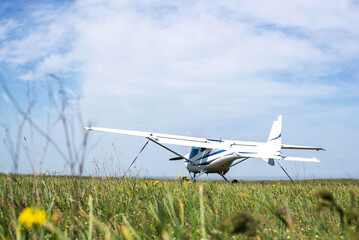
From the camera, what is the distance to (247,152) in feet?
57.5

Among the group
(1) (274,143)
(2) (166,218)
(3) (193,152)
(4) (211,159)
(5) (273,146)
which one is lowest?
(2) (166,218)

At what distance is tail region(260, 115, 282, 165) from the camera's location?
17.9 metres

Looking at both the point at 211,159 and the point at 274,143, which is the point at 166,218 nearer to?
the point at 211,159

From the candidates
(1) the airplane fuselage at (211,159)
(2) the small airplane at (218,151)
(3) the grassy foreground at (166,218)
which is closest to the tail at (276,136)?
(2) the small airplane at (218,151)

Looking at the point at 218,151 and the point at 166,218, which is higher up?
the point at 218,151

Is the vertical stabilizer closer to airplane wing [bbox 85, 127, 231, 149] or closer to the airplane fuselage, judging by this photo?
the airplane fuselage

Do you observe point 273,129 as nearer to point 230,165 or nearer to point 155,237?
point 230,165

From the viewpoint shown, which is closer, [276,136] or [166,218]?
[166,218]

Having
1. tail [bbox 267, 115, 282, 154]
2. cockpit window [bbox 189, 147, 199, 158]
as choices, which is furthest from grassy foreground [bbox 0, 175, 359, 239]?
cockpit window [bbox 189, 147, 199, 158]

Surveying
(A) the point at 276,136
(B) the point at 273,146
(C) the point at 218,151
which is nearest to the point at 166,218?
(C) the point at 218,151

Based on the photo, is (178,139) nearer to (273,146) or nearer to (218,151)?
(218,151)

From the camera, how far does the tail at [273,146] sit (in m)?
17.9

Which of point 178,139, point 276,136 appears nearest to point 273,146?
point 276,136

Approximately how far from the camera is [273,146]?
19.5 metres
